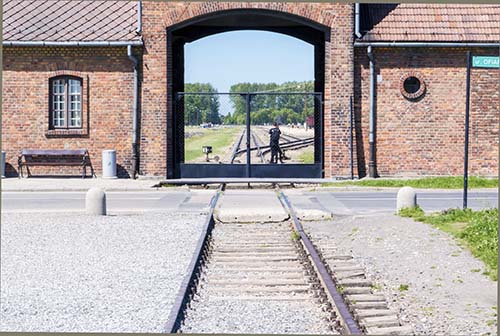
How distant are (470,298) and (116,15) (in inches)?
765

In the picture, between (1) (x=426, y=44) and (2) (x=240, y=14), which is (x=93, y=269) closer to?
(2) (x=240, y=14)

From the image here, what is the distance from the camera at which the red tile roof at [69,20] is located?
1016 inches

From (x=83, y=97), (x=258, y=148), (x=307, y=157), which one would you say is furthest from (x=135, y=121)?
(x=307, y=157)

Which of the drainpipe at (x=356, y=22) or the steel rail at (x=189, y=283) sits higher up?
the drainpipe at (x=356, y=22)

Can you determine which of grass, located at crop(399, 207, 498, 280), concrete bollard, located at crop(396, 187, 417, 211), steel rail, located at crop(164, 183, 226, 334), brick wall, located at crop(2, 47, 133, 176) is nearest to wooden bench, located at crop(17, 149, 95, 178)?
brick wall, located at crop(2, 47, 133, 176)

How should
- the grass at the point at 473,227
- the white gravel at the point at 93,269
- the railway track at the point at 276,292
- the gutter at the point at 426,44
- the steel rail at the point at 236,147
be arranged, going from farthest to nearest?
the steel rail at the point at 236,147 → the gutter at the point at 426,44 → the grass at the point at 473,227 → the white gravel at the point at 93,269 → the railway track at the point at 276,292

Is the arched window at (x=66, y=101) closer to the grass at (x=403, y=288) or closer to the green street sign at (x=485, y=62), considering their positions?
the green street sign at (x=485, y=62)

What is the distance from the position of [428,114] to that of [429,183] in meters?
2.76

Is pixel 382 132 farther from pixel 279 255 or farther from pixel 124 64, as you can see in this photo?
pixel 279 255

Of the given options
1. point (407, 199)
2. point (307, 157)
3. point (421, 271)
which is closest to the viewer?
point (421, 271)

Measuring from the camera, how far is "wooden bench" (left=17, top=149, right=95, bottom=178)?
84.8 feet

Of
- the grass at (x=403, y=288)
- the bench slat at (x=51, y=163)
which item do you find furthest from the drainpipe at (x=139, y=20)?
the grass at (x=403, y=288)

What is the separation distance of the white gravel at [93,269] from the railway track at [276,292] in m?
0.27

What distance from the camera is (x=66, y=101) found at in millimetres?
26109
